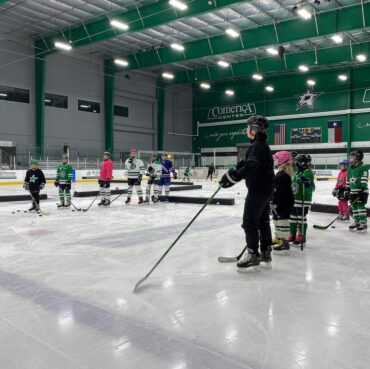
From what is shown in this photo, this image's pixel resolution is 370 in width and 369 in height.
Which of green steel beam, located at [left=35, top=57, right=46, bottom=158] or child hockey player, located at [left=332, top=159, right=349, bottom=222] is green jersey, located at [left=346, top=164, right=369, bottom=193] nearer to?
child hockey player, located at [left=332, top=159, right=349, bottom=222]

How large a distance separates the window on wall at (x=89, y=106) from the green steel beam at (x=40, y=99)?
322 cm

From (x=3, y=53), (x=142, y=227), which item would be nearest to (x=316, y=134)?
(x=3, y=53)

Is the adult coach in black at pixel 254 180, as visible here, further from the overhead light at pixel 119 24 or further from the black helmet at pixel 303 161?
the overhead light at pixel 119 24

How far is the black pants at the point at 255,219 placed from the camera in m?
3.36

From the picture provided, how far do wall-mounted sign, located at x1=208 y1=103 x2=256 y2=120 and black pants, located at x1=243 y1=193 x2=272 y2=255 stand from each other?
28.6 m

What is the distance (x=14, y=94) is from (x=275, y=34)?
14.6 metres

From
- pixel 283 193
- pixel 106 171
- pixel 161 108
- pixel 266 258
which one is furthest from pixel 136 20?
pixel 266 258

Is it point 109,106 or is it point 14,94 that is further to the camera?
point 109,106

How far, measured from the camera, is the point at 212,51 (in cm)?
2019

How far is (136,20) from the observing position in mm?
16609

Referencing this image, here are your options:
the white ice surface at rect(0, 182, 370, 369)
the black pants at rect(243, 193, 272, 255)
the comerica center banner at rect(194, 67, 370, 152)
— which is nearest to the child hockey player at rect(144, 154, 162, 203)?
the white ice surface at rect(0, 182, 370, 369)

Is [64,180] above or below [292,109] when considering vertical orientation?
below

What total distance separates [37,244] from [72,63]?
22.4m

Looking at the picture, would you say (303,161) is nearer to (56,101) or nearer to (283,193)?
(283,193)
